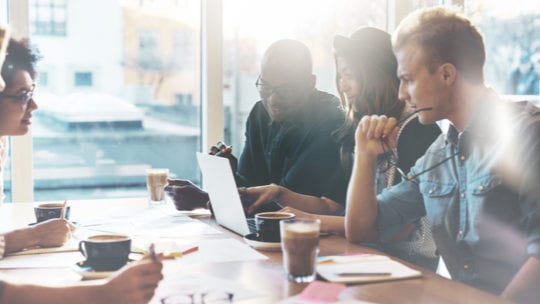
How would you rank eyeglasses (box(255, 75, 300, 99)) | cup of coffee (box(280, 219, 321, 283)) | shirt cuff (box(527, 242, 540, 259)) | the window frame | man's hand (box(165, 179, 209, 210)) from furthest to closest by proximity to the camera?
1. the window frame
2. eyeglasses (box(255, 75, 300, 99))
3. man's hand (box(165, 179, 209, 210))
4. shirt cuff (box(527, 242, 540, 259))
5. cup of coffee (box(280, 219, 321, 283))

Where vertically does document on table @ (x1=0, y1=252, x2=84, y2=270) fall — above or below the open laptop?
below

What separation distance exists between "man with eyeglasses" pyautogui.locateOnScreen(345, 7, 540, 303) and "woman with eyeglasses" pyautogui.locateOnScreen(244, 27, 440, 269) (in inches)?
→ 4.6

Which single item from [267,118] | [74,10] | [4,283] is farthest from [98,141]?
[4,283]

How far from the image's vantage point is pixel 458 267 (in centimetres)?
159

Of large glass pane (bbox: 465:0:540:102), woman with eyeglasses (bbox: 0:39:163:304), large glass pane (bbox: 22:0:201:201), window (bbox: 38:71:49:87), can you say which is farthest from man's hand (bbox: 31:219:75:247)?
large glass pane (bbox: 465:0:540:102)

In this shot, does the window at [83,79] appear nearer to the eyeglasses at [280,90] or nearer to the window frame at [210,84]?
the window frame at [210,84]

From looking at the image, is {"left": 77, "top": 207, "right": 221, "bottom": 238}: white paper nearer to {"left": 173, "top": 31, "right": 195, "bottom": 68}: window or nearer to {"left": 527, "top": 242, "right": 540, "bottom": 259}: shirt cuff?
{"left": 527, "top": 242, "right": 540, "bottom": 259}: shirt cuff

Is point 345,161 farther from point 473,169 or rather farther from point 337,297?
point 337,297

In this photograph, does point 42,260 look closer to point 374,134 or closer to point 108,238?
point 108,238

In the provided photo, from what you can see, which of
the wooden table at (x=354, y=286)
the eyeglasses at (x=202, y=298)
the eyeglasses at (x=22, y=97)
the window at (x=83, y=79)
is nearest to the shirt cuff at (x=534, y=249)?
the wooden table at (x=354, y=286)

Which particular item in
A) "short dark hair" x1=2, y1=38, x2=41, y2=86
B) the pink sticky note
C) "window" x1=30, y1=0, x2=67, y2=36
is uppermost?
"window" x1=30, y1=0, x2=67, y2=36

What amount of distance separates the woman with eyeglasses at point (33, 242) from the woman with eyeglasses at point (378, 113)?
70 cm

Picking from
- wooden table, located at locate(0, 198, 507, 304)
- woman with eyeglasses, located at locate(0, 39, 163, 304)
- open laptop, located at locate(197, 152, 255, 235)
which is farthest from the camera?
open laptop, located at locate(197, 152, 255, 235)

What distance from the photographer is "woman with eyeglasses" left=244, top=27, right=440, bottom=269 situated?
190 cm
